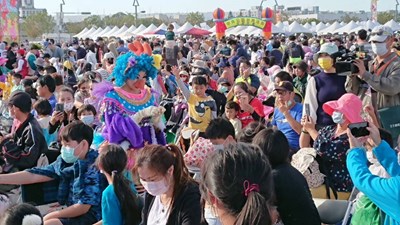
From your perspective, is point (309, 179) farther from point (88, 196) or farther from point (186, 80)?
point (186, 80)

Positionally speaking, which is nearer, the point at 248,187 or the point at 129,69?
the point at 248,187

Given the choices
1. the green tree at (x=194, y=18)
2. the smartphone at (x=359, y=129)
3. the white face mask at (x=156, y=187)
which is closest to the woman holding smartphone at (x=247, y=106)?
the smartphone at (x=359, y=129)

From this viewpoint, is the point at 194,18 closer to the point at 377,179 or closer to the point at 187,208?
the point at 187,208

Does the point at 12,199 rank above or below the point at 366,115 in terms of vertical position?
below

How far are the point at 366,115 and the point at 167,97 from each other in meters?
4.83

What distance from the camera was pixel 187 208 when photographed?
3221mm

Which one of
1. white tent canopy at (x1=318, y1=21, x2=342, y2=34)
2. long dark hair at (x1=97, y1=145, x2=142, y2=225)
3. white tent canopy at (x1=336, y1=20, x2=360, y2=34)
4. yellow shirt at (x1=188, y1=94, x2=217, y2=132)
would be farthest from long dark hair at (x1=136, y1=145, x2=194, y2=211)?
white tent canopy at (x1=318, y1=21, x2=342, y2=34)

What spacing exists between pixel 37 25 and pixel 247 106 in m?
75.1

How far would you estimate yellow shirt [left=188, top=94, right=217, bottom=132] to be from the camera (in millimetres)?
7145

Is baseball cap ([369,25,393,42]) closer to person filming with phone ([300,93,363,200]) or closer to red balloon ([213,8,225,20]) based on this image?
person filming with phone ([300,93,363,200])

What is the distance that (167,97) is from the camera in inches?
372

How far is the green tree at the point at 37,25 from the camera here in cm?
7506

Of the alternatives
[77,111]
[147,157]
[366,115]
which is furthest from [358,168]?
[77,111]

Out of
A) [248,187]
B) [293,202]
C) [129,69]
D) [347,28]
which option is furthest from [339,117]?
[347,28]
